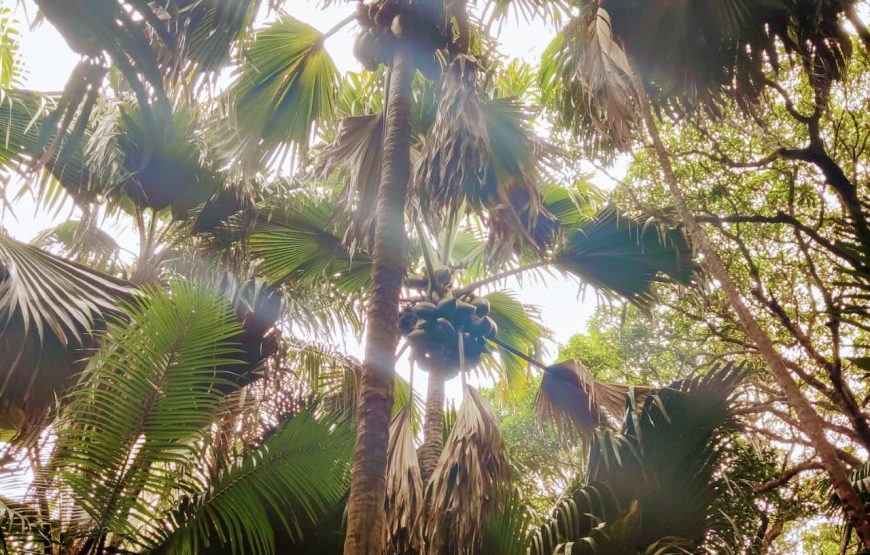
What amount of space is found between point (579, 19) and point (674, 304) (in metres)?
4.50

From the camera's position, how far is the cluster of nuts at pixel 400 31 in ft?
12.2

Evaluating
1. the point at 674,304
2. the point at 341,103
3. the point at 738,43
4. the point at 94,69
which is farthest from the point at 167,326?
the point at 674,304

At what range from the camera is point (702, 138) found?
7.15 m

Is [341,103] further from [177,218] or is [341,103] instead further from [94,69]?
[94,69]

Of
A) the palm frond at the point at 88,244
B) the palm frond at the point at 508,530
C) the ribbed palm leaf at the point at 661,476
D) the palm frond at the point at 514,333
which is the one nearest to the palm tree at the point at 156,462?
the palm frond at the point at 508,530

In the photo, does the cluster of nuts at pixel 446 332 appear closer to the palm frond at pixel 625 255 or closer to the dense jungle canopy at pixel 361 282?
the dense jungle canopy at pixel 361 282

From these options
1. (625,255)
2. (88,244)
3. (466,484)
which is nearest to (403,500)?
(466,484)

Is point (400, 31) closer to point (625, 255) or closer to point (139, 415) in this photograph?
point (625, 255)

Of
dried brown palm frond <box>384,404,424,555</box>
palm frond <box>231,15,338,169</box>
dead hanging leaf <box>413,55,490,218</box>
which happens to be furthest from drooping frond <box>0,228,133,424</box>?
dead hanging leaf <box>413,55,490,218</box>

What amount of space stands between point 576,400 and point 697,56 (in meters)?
2.60

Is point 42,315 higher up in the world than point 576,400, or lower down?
lower down

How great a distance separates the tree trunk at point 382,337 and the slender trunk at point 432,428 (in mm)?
1162

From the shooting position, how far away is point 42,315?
2969mm

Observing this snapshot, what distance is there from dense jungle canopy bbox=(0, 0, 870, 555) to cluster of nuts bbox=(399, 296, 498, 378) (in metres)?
0.02
